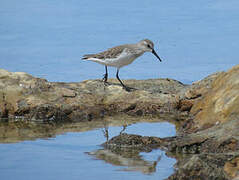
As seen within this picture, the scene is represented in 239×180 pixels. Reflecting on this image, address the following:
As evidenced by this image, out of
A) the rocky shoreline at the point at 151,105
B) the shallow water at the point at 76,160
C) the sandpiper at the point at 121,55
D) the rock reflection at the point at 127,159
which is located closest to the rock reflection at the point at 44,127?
the shallow water at the point at 76,160

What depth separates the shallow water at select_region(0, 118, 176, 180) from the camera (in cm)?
735

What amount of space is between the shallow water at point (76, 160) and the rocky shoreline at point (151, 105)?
12.7 inches

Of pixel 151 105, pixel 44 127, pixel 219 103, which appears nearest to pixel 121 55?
pixel 151 105

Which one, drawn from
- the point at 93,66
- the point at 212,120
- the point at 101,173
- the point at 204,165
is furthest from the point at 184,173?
the point at 93,66

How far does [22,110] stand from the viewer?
34.1ft

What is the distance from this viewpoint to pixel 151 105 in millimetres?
10914

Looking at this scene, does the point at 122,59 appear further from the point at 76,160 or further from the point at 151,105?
the point at 76,160

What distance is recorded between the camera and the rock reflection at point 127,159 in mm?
7577

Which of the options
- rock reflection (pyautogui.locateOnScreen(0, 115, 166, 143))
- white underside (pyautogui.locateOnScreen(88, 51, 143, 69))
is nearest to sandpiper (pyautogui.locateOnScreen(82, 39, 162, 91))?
white underside (pyautogui.locateOnScreen(88, 51, 143, 69))

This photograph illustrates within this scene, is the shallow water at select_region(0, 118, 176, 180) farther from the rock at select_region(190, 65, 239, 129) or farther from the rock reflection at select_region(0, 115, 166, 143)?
the rock at select_region(190, 65, 239, 129)

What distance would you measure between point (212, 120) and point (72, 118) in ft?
8.84

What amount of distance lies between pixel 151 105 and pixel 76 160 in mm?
3264

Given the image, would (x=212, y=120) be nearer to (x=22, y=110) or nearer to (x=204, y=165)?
(x=204, y=165)

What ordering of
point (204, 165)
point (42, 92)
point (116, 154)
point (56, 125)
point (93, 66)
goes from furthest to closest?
point (93, 66) < point (42, 92) < point (56, 125) < point (116, 154) < point (204, 165)
